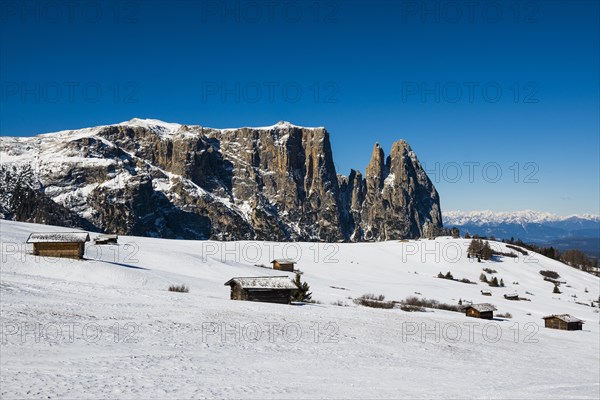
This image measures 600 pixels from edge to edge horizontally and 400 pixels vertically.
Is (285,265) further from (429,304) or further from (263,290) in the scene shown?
(263,290)

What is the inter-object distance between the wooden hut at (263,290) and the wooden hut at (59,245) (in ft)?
58.6

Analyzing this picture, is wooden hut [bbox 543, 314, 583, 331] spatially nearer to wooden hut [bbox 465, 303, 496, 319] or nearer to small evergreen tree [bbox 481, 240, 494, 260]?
wooden hut [bbox 465, 303, 496, 319]

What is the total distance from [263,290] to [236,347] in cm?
1736

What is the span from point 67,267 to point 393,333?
29.9 metres

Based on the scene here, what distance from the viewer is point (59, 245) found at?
4647 centimetres

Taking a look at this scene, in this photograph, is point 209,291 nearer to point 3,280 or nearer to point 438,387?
point 3,280

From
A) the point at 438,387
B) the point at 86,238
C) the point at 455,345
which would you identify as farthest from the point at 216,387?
the point at 86,238

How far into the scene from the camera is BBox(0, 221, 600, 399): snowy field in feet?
51.7

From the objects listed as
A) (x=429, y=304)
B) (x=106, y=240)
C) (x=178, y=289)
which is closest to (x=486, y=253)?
(x=429, y=304)

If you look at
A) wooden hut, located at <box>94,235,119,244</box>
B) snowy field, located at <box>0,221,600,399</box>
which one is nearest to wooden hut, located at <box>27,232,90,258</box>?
snowy field, located at <box>0,221,600,399</box>

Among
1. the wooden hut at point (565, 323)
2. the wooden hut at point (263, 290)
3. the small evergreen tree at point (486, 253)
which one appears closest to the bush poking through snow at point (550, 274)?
the small evergreen tree at point (486, 253)

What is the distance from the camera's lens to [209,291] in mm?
43562

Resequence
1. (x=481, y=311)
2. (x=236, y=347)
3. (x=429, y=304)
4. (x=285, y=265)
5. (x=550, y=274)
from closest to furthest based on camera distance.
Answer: (x=236, y=347)
(x=481, y=311)
(x=429, y=304)
(x=285, y=265)
(x=550, y=274)

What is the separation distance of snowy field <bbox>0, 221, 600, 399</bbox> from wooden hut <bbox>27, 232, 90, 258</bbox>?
1664mm
